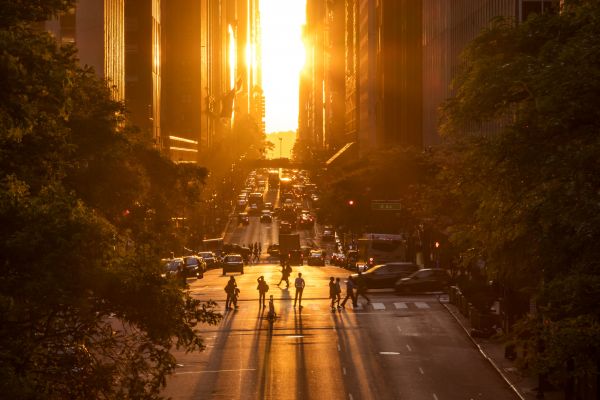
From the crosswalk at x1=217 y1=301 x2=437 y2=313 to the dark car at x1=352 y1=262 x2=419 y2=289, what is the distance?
7629 mm

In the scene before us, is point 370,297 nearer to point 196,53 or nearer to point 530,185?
point 530,185

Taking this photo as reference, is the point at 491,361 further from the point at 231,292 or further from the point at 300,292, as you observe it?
the point at 231,292

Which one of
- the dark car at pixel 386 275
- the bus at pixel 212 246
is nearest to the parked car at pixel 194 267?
the dark car at pixel 386 275

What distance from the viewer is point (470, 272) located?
7100 cm

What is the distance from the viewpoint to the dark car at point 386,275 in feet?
231

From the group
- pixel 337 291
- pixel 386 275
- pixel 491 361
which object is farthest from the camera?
pixel 386 275

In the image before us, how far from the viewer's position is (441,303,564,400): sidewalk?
34.5 m

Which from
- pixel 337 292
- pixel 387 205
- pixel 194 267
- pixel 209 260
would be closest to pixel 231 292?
pixel 337 292

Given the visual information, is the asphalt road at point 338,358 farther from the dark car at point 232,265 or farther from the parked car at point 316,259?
the parked car at point 316,259

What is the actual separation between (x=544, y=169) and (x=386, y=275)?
153 ft

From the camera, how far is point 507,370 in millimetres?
39125

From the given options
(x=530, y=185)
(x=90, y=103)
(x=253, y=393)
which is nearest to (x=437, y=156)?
(x=90, y=103)

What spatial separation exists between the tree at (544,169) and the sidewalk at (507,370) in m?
3.34

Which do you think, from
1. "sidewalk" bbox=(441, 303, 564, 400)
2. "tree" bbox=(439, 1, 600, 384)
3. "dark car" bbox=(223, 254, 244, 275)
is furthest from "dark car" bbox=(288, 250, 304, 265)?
"tree" bbox=(439, 1, 600, 384)
